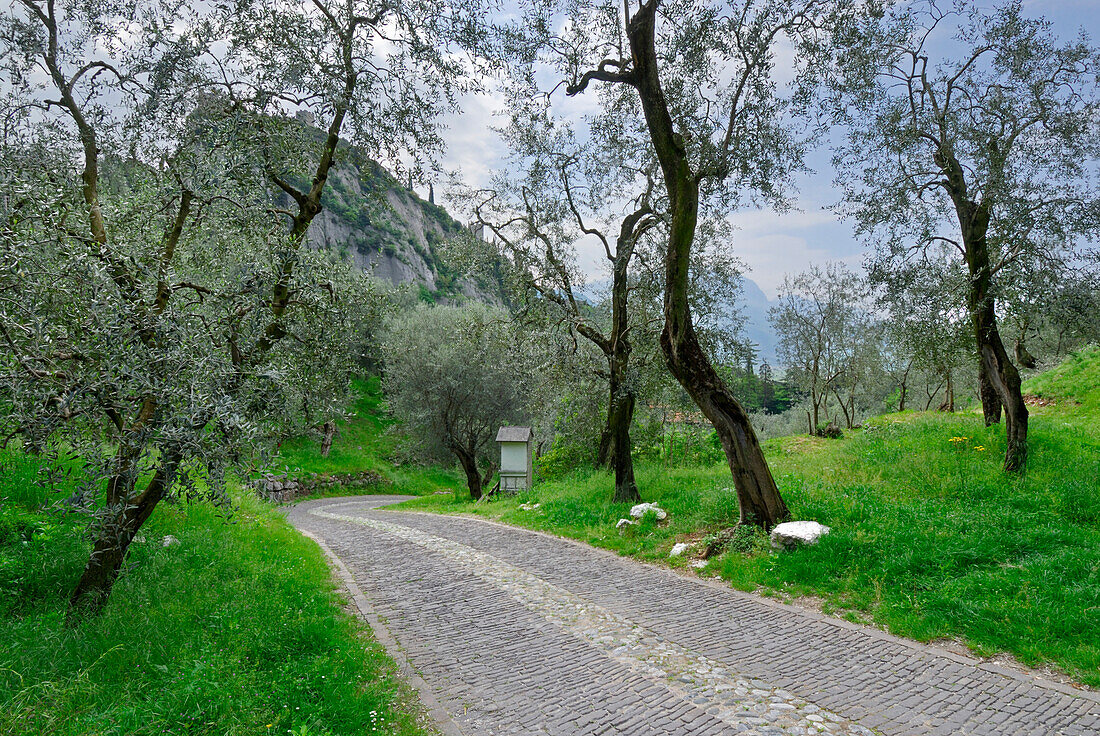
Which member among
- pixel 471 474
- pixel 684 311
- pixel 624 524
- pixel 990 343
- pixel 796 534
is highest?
pixel 684 311

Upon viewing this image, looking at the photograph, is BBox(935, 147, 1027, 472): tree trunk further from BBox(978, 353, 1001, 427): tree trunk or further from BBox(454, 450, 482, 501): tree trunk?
BBox(454, 450, 482, 501): tree trunk

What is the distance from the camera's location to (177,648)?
493 centimetres

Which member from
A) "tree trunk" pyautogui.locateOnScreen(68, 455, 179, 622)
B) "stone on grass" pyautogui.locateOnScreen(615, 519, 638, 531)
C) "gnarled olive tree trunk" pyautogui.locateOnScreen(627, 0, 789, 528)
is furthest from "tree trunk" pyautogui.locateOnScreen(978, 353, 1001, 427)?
"tree trunk" pyautogui.locateOnScreen(68, 455, 179, 622)

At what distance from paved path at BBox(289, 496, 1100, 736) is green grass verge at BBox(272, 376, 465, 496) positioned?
23.5 metres

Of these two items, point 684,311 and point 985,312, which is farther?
point 985,312

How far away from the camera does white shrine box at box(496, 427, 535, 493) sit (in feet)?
69.6

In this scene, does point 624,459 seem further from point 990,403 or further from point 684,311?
point 990,403

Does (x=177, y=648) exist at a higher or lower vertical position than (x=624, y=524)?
higher

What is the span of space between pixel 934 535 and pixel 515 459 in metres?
15.4

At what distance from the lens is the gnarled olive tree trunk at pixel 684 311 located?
9289 mm

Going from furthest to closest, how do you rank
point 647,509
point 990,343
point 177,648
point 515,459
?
point 515,459 → point 647,509 → point 990,343 → point 177,648

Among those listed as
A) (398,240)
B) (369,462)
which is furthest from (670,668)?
(398,240)

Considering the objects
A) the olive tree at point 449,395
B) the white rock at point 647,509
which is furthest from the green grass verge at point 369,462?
the white rock at point 647,509

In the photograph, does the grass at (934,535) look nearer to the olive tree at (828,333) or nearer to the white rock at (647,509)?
the white rock at (647,509)
